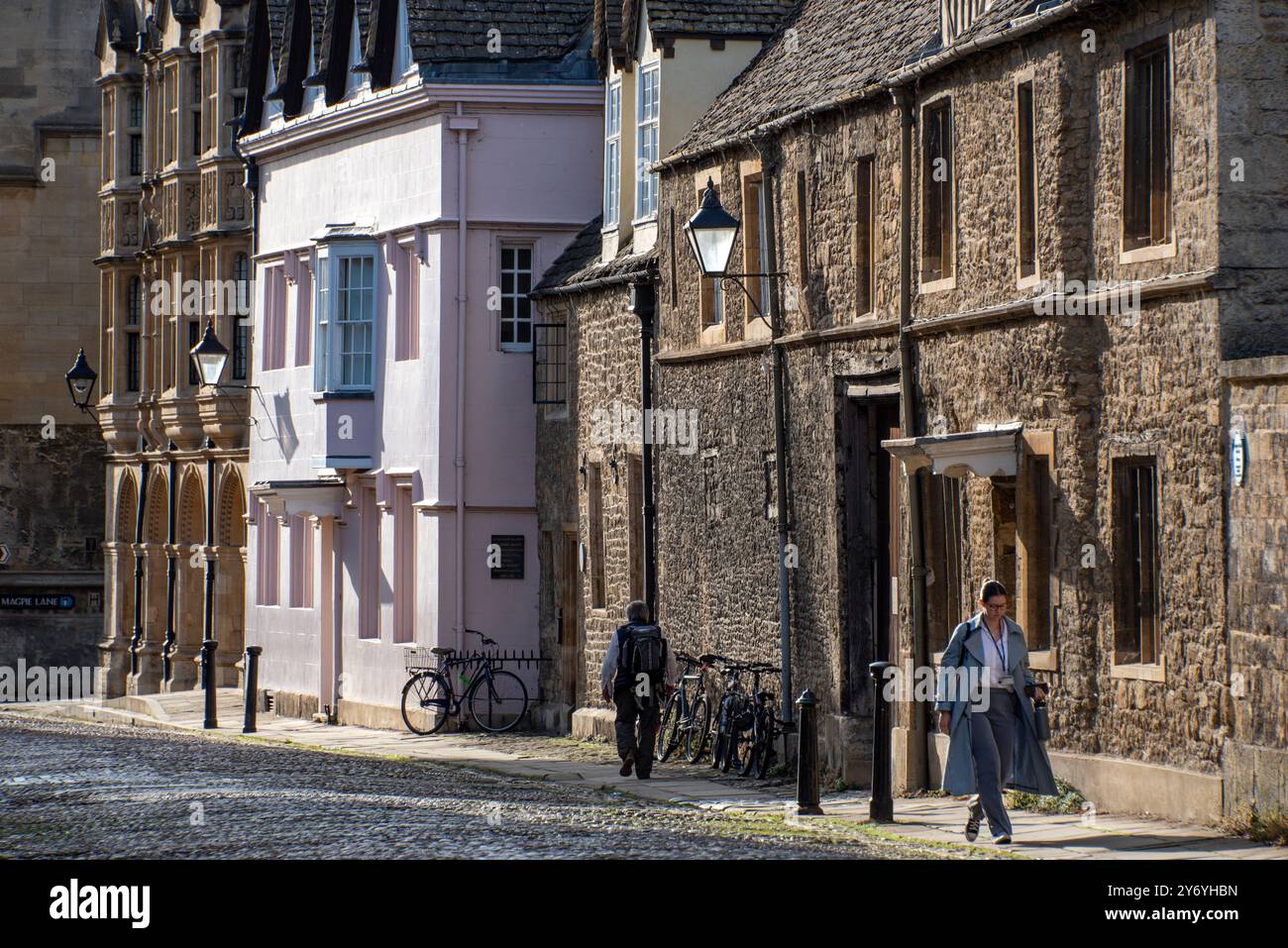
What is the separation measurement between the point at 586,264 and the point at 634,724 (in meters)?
8.97

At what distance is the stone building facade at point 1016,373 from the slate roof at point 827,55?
0.21 feet

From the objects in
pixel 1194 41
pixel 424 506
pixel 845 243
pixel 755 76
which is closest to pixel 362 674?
pixel 424 506

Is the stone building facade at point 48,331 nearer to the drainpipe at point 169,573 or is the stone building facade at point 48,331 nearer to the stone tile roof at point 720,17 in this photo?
the drainpipe at point 169,573

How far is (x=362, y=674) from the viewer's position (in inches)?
1398

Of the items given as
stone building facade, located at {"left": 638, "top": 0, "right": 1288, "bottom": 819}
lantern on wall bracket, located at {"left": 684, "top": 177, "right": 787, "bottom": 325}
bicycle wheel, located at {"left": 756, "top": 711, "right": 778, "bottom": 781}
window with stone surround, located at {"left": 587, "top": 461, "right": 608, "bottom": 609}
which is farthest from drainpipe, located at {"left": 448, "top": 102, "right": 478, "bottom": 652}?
lantern on wall bracket, located at {"left": 684, "top": 177, "right": 787, "bottom": 325}

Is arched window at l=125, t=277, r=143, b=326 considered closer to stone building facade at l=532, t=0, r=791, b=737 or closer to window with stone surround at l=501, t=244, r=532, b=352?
window with stone surround at l=501, t=244, r=532, b=352

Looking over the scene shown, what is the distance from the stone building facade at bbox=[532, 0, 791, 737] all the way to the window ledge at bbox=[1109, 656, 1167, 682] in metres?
9.74

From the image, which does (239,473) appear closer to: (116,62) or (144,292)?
(144,292)

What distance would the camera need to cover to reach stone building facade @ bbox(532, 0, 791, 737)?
29.2 metres

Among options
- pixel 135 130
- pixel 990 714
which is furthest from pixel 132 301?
pixel 990 714

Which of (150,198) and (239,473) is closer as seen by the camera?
(239,473)

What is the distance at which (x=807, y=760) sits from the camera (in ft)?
66.1

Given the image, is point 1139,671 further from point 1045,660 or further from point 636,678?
point 636,678
